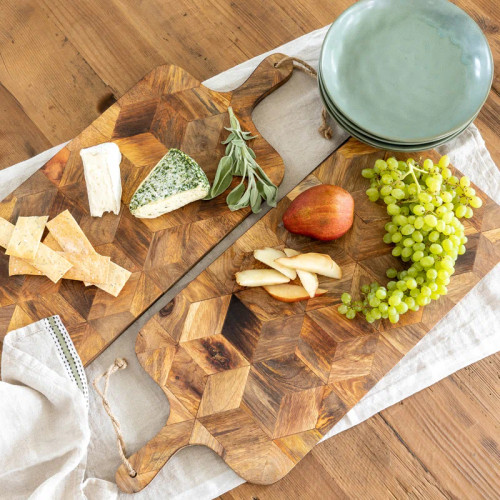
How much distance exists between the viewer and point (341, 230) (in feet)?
4.47

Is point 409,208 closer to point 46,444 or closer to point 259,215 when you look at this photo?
point 259,215

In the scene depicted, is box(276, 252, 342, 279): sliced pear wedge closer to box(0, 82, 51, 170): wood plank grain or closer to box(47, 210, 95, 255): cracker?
box(47, 210, 95, 255): cracker

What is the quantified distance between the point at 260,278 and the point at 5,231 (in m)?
0.65

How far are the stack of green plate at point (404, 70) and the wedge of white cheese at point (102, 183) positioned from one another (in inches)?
22.5

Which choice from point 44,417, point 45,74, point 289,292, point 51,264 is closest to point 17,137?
point 45,74

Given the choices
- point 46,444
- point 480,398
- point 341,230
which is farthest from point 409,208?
point 46,444

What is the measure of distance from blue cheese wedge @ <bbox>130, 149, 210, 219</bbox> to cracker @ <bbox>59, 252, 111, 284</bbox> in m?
0.15

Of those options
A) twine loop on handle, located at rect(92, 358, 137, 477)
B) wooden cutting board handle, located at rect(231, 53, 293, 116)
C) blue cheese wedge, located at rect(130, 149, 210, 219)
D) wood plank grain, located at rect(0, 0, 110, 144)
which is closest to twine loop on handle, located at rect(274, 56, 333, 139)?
wooden cutting board handle, located at rect(231, 53, 293, 116)

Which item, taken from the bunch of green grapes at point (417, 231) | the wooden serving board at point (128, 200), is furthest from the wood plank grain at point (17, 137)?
the bunch of green grapes at point (417, 231)

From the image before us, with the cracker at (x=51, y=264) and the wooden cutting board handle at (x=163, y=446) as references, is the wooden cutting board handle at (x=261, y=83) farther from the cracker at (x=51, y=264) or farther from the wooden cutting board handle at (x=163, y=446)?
the wooden cutting board handle at (x=163, y=446)

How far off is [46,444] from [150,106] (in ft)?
2.94

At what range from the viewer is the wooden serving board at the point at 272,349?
51.4 inches

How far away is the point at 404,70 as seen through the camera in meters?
1.41

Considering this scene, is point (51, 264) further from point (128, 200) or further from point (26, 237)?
point (128, 200)
